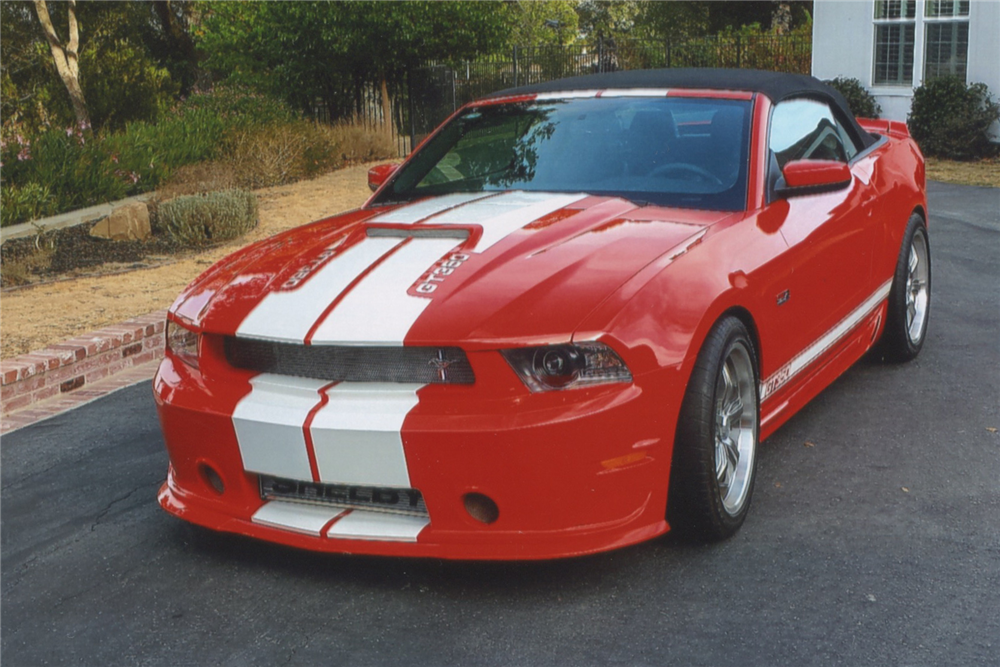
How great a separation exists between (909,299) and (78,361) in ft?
14.9

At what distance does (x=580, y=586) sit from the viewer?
3.60 metres

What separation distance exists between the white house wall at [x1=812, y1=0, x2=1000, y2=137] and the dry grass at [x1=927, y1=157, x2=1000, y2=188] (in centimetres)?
102

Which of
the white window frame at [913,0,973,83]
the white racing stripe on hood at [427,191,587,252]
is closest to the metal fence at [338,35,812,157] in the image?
the white window frame at [913,0,973,83]

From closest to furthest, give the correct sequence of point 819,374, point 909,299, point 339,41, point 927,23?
point 819,374 < point 909,299 < point 927,23 < point 339,41

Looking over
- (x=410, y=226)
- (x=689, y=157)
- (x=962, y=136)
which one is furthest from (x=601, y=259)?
(x=962, y=136)

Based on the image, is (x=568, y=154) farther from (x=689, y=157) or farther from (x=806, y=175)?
(x=806, y=175)

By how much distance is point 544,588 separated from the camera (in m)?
3.58

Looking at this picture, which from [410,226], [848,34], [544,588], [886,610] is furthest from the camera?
[848,34]

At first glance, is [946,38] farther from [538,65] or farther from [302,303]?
[302,303]

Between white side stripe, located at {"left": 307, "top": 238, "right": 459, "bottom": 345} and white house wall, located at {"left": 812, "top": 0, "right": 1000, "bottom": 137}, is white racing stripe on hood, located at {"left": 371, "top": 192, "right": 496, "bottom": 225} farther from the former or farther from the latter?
white house wall, located at {"left": 812, "top": 0, "right": 1000, "bottom": 137}

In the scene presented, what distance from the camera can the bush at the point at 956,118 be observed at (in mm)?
17953

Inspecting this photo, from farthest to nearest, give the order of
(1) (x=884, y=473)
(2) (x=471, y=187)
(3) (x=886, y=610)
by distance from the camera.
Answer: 1. (2) (x=471, y=187)
2. (1) (x=884, y=473)
3. (3) (x=886, y=610)

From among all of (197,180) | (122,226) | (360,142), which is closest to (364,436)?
(122,226)

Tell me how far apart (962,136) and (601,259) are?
52.4ft
